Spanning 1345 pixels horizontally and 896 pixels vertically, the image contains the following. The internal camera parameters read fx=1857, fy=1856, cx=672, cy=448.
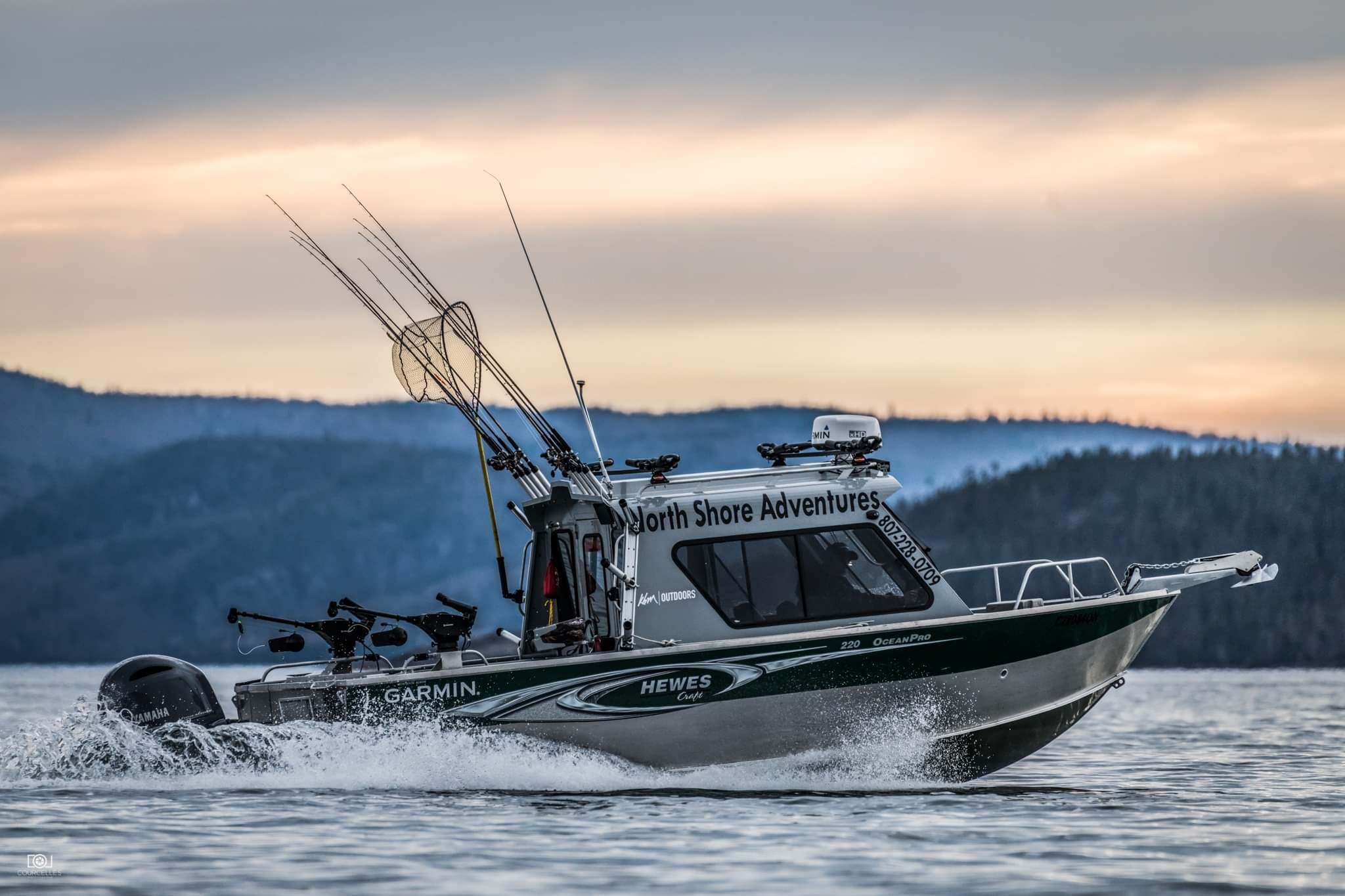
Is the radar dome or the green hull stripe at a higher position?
the radar dome

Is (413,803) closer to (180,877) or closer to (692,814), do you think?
(692,814)

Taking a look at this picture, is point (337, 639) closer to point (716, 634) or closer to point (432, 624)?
point (432, 624)

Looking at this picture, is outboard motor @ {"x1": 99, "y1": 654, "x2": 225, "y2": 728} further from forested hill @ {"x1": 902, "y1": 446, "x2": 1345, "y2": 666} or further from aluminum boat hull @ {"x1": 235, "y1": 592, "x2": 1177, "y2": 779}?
forested hill @ {"x1": 902, "y1": 446, "x2": 1345, "y2": 666}

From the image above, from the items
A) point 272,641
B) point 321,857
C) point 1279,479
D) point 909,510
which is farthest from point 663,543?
point 909,510

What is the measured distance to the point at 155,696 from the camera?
603 inches

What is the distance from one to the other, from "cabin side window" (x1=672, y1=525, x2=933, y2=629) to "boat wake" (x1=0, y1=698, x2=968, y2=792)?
1059 millimetres

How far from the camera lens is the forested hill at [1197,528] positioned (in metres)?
124

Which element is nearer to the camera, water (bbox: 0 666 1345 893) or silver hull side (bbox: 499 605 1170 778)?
water (bbox: 0 666 1345 893)

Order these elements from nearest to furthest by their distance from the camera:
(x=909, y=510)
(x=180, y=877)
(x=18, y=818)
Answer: (x=180, y=877) < (x=18, y=818) < (x=909, y=510)

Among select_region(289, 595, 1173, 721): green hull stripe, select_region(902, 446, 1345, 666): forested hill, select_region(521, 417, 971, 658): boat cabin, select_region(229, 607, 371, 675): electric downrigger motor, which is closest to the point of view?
select_region(289, 595, 1173, 721): green hull stripe

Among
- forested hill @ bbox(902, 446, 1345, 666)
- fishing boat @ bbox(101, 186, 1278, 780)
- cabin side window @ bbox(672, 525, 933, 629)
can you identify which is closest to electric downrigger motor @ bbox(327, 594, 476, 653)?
fishing boat @ bbox(101, 186, 1278, 780)

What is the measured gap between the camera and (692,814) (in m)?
13.7

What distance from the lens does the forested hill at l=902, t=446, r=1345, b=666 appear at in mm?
123625

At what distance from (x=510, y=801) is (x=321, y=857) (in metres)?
2.90
